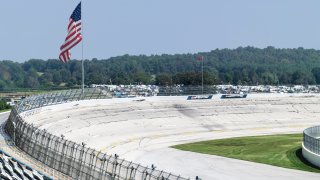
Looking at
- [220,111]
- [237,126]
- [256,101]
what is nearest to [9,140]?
[237,126]

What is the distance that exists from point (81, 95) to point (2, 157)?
53.8 metres

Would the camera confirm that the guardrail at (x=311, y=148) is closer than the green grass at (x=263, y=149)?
Yes

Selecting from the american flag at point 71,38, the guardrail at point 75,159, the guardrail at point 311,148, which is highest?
the american flag at point 71,38

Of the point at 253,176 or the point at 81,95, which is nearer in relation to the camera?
the point at 253,176

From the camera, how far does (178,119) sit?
3137 inches

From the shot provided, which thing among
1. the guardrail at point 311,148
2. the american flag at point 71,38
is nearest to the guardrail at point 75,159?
the american flag at point 71,38

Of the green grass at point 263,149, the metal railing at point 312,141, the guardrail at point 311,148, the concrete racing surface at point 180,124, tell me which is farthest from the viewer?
the green grass at point 263,149

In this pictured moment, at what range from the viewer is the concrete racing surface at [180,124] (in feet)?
159

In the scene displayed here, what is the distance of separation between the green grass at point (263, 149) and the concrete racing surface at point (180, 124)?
70.2 inches

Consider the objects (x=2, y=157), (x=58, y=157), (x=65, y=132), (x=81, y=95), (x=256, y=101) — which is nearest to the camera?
(x=2, y=157)

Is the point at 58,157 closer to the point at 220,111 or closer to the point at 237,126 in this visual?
the point at 237,126

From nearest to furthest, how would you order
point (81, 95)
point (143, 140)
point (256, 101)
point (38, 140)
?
point (38, 140)
point (143, 140)
point (81, 95)
point (256, 101)

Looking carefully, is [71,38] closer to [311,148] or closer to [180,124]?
[180,124]

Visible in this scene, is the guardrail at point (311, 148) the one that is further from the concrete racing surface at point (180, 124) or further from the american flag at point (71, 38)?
the american flag at point (71, 38)
